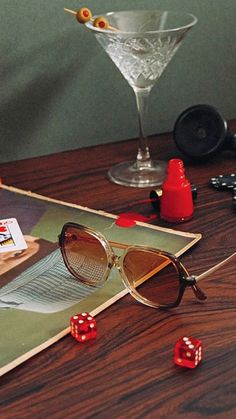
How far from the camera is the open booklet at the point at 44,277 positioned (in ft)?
2.09

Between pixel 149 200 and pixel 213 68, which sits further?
pixel 213 68

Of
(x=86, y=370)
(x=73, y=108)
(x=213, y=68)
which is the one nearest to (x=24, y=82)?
(x=73, y=108)

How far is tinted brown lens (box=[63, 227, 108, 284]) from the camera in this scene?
72 cm

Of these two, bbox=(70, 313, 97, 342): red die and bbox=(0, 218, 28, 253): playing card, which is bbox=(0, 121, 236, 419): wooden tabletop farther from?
bbox=(0, 218, 28, 253): playing card

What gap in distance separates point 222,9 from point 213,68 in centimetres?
9

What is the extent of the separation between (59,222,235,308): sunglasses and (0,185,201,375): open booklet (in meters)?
0.01

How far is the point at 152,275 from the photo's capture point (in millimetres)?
715

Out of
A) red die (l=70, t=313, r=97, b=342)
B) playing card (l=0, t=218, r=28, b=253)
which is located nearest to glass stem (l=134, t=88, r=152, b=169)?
playing card (l=0, t=218, r=28, b=253)

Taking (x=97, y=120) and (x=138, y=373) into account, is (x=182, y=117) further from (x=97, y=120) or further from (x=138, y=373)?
(x=138, y=373)

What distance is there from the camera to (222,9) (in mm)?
1133

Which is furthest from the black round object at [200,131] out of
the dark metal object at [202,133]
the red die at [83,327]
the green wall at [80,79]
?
the red die at [83,327]

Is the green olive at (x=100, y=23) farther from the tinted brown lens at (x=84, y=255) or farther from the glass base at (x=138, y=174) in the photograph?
the tinted brown lens at (x=84, y=255)

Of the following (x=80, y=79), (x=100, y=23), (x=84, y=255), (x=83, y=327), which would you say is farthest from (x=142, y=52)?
(x=83, y=327)

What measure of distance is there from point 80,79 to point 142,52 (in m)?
0.18
